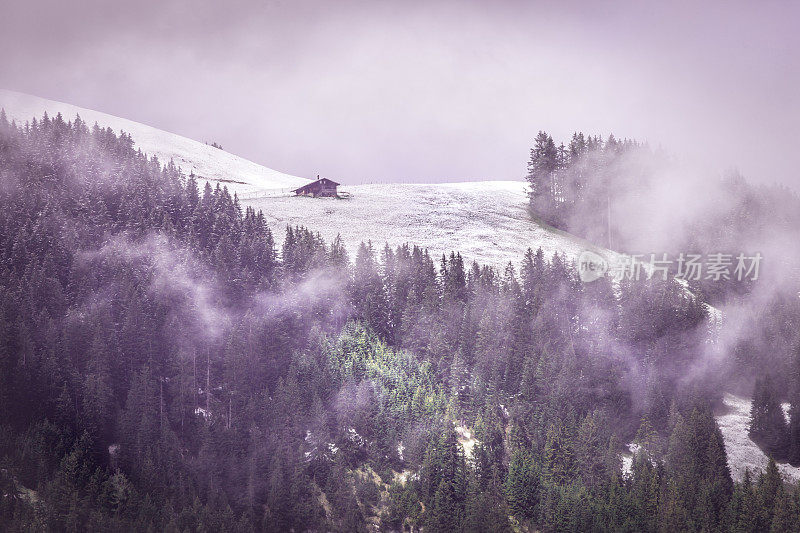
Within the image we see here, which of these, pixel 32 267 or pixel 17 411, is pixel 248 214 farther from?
Answer: pixel 17 411

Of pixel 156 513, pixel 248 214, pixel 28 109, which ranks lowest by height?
pixel 156 513

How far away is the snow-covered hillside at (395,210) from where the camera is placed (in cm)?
12875

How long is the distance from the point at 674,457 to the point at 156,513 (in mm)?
60824

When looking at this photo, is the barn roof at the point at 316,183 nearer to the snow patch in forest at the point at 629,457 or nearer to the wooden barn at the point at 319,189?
the wooden barn at the point at 319,189

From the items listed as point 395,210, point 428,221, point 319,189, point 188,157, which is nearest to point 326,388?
point 428,221

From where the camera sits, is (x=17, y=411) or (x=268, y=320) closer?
(x=17, y=411)

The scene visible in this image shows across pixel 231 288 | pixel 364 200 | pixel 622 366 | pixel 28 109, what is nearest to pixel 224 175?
pixel 364 200

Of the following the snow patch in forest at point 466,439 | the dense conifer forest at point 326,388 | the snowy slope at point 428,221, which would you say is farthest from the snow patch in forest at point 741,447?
the snowy slope at point 428,221

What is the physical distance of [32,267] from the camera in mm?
85250

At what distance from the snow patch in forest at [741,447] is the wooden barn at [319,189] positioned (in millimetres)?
94598

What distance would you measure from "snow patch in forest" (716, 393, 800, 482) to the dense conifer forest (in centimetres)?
190

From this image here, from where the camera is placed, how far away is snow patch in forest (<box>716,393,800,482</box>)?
84.6 metres

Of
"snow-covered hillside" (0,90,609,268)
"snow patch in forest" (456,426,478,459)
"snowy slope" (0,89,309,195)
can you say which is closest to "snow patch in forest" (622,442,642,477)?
"snow patch in forest" (456,426,478,459)
